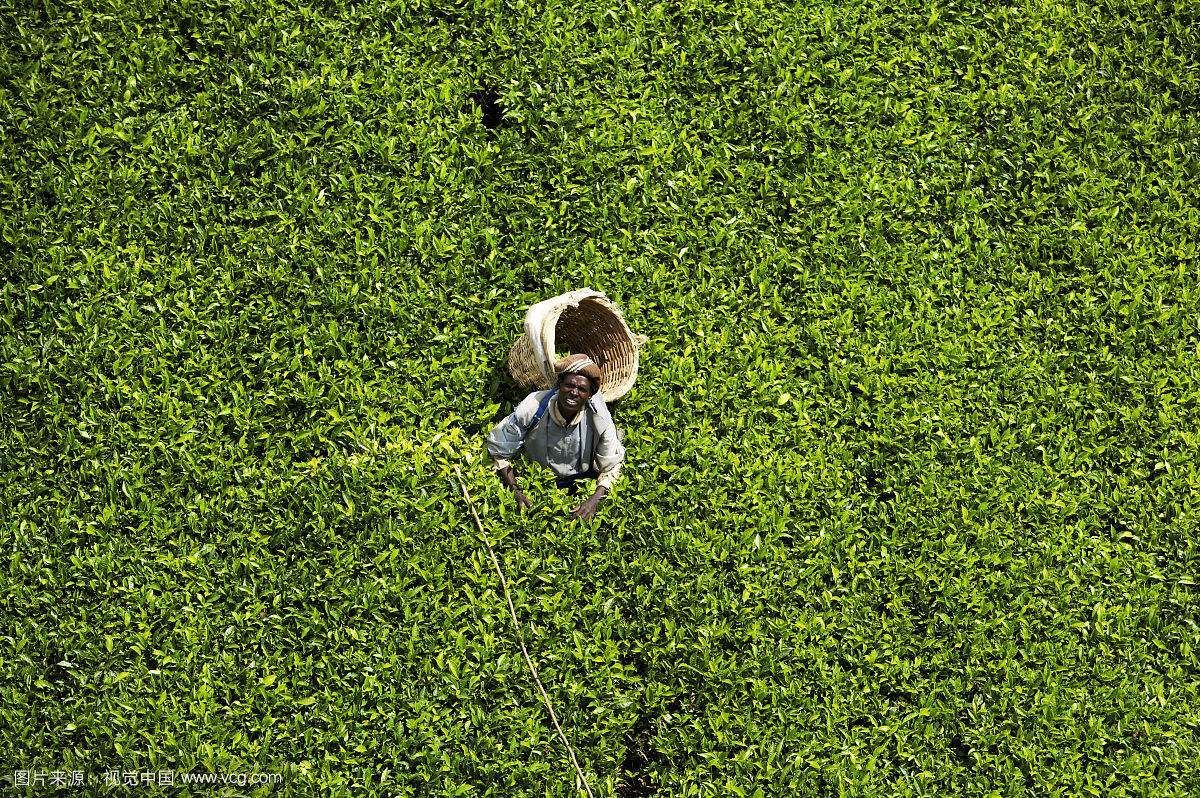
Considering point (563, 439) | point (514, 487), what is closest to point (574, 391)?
point (563, 439)

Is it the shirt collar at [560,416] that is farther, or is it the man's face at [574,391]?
the shirt collar at [560,416]

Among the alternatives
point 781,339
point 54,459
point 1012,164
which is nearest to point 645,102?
point 781,339

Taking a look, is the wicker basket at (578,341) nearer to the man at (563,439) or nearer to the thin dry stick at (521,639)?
the man at (563,439)

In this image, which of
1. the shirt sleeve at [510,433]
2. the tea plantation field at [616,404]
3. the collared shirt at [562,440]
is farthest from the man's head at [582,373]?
the tea plantation field at [616,404]

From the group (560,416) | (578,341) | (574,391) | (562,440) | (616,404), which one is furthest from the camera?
(578,341)

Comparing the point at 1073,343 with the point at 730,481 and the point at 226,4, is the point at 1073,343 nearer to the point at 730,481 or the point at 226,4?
the point at 730,481

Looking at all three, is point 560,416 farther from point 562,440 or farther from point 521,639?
point 521,639

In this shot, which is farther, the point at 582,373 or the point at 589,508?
the point at 589,508
